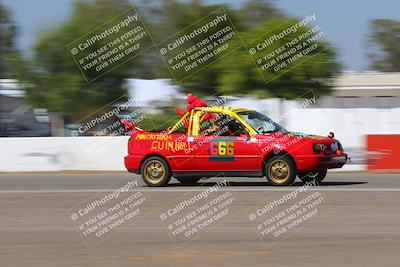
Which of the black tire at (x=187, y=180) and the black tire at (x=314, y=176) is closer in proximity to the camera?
the black tire at (x=314, y=176)

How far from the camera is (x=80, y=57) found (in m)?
40.0

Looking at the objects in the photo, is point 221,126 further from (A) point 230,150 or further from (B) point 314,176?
(B) point 314,176

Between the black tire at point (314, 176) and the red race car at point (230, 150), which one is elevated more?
the red race car at point (230, 150)

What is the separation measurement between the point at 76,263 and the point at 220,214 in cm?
420

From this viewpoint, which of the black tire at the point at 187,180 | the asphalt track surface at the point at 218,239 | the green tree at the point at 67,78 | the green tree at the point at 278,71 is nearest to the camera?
the asphalt track surface at the point at 218,239

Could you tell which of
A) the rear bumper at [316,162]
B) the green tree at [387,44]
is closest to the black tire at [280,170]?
the rear bumper at [316,162]

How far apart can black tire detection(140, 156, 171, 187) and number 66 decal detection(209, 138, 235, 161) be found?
1058 mm

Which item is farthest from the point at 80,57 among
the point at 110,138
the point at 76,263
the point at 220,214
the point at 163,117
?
the point at 76,263

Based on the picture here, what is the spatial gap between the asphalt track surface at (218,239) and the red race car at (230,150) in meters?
1.03

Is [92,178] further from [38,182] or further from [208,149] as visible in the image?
[208,149]

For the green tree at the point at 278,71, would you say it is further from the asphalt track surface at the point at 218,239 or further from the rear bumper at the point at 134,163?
the asphalt track surface at the point at 218,239

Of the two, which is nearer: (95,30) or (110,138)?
(110,138)

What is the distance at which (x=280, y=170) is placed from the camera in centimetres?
1688

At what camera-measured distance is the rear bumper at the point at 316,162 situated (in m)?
16.8
